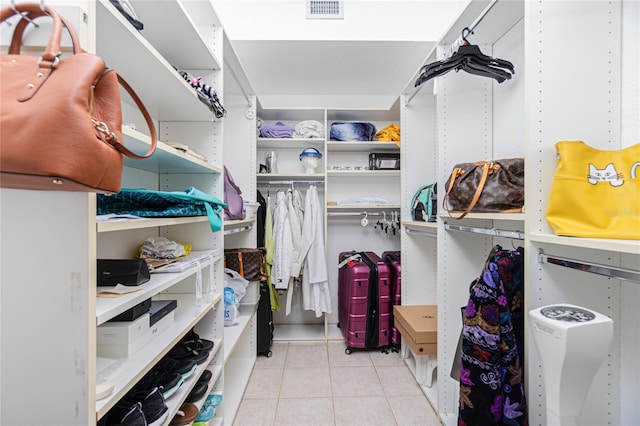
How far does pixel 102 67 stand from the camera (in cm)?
50

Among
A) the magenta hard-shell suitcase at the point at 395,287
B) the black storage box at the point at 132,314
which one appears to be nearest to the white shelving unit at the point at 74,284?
the black storage box at the point at 132,314

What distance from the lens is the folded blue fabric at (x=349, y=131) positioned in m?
2.49

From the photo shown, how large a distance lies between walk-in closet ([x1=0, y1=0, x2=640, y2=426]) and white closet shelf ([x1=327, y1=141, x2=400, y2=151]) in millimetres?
48

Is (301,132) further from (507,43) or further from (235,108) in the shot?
(507,43)

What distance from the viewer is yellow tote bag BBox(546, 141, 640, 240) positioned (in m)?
0.80

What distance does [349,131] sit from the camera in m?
2.50

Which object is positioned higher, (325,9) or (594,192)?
(325,9)

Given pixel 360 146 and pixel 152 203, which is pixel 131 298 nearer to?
pixel 152 203

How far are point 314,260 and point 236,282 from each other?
0.74 m

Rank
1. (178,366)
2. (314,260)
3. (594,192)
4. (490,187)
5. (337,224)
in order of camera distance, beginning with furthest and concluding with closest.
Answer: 1. (337,224)
2. (314,260)
3. (490,187)
4. (178,366)
5. (594,192)

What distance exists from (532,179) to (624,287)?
20.3 inches

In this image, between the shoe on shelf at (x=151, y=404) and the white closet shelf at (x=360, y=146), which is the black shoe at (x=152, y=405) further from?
the white closet shelf at (x=360, y=146)

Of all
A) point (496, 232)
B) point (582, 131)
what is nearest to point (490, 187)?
point (496, 232)

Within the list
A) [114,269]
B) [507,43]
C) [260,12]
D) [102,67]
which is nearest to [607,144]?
[507,43]
